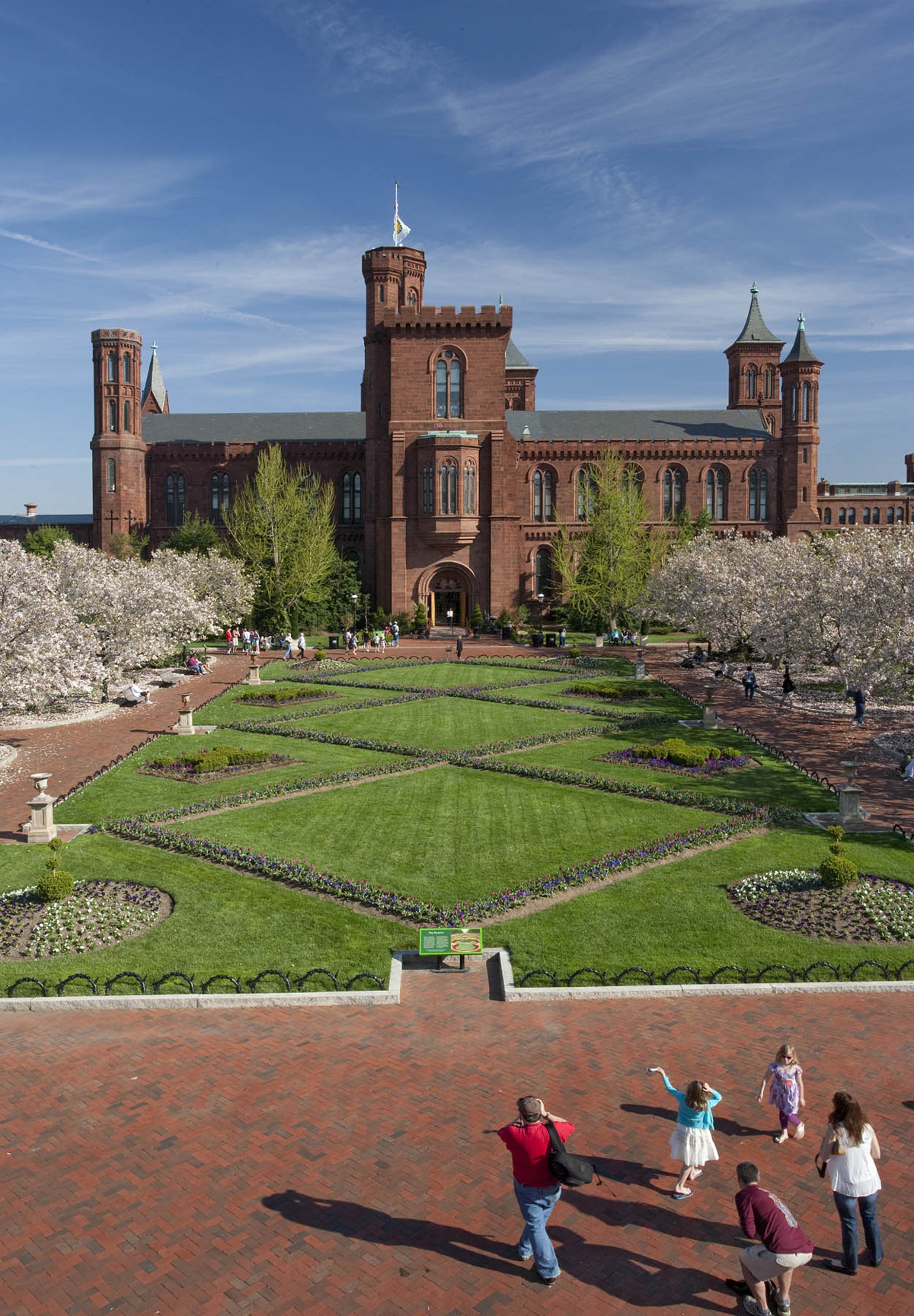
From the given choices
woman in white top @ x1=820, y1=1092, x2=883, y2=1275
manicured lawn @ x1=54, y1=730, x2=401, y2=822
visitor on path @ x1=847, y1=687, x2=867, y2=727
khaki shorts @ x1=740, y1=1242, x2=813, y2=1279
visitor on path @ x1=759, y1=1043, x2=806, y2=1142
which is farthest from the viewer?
visitor on path @ x1=847, y1=687, x2=867, y2=727

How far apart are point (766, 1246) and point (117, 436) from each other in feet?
233

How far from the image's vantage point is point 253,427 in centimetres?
7406

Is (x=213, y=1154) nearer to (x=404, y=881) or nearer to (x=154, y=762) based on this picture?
(x=404, y=881)

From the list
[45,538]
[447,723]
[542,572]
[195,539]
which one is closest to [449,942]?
[447,723]

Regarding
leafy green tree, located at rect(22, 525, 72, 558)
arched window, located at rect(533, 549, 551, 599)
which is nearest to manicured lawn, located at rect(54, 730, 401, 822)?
leafy green tree, located at rect(22, 525, 72, 558)

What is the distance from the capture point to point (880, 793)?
861 inches

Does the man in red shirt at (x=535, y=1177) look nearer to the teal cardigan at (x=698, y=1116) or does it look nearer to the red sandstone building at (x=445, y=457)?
the teal cardigan at (x=698, y=1116)

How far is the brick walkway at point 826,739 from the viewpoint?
21.2m

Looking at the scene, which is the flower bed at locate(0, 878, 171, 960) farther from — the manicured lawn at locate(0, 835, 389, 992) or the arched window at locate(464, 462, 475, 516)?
the arched window at locate(464, 462, 475, 516)

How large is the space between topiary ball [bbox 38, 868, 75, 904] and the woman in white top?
37.2ft

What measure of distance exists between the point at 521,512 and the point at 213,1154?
64.1 meters

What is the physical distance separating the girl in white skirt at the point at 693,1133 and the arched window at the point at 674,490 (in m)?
67.1

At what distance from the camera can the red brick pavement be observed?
7.23m

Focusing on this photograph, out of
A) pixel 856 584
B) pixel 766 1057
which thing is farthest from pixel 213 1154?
pixel 856 584
